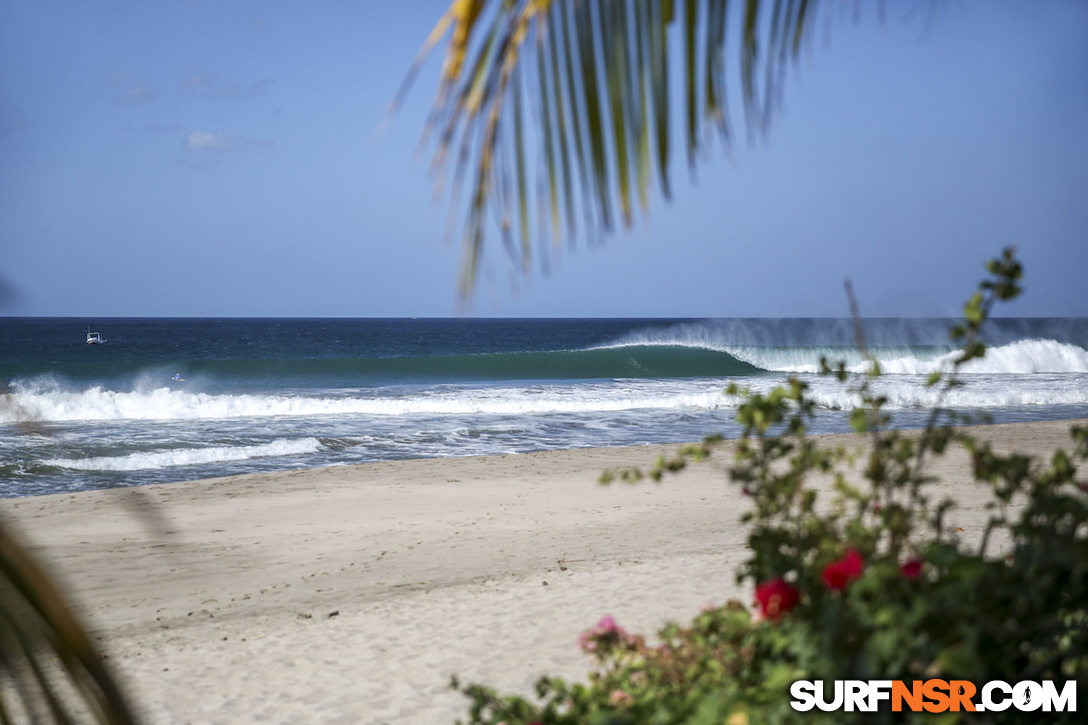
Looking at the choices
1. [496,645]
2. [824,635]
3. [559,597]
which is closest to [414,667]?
[496,645]

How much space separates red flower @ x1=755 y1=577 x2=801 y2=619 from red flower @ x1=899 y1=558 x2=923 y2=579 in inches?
7.5

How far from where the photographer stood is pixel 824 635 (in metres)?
1.44

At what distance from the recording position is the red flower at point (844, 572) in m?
1.45

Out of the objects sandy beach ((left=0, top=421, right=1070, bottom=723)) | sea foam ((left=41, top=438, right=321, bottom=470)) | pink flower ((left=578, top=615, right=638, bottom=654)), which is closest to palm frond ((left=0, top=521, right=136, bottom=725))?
sandy beach ((left=0, top=421, right=1070, bottom=723))

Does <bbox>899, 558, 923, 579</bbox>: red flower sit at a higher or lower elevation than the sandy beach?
higher

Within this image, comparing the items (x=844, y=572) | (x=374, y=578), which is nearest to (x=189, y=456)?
(x=374, y=578)

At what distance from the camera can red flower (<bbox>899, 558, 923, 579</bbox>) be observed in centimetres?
149

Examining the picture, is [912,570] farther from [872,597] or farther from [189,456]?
[189,456]

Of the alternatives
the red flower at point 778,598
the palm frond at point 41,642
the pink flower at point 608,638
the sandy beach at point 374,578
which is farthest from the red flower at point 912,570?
the palm frond at point 41,642

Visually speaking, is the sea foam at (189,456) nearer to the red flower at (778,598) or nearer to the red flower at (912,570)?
the red flower at (778,598)

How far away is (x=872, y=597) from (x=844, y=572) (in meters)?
0.06

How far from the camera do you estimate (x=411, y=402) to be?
2064 centimetres

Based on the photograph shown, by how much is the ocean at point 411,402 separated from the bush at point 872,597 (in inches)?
18.2

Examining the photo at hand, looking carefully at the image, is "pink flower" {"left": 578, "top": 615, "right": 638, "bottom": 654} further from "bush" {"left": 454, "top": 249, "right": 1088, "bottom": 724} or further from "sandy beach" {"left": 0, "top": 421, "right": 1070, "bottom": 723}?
"sandy beach" {"left": 0, "top": 421, "right": 1070, "bottom": 723}
